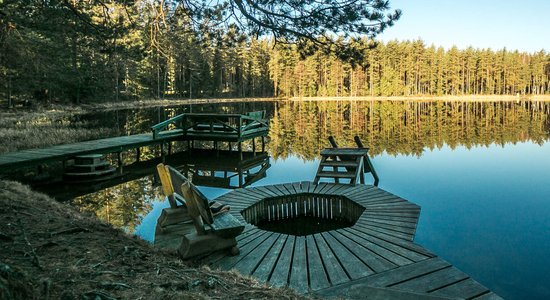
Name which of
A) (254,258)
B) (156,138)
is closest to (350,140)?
(156,138)

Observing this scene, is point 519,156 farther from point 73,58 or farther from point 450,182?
point 73,58

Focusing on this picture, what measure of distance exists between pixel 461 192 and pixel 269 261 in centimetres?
926

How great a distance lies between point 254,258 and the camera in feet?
18.5

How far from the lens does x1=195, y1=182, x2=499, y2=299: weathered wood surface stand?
15.2 ft

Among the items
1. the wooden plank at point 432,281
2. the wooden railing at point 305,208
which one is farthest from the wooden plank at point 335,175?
the wooden plank at point 432,281

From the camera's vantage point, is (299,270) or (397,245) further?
(397,245)

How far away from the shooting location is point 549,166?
16375 millimetres

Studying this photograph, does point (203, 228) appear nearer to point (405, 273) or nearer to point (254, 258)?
point (254, 258)

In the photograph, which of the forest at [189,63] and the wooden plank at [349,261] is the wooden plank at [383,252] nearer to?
the wooden plank at [349,261]

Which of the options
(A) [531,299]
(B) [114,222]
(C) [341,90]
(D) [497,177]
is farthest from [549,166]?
(C) [341,90]

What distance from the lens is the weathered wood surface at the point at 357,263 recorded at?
462cm

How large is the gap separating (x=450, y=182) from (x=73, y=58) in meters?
38.3

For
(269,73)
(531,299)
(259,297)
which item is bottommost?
(531,299)

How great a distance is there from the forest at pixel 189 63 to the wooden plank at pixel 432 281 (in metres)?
3.93
